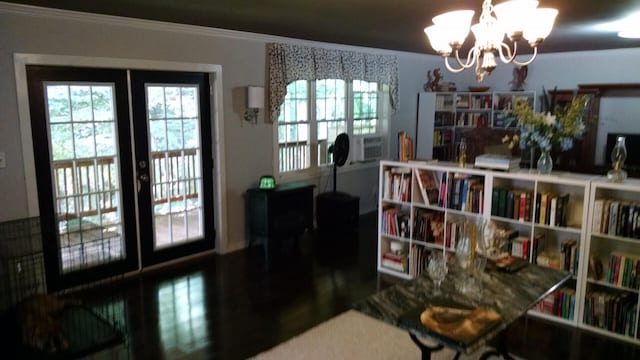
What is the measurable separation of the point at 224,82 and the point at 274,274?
211 centimetres

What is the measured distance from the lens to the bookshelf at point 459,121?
797 centimetres

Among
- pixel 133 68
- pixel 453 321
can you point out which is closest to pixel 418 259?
pixel 453 321

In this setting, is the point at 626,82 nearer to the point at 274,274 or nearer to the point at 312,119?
the point at 312,119

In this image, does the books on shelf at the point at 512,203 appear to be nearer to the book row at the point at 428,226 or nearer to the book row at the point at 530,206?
the book row at the point at 530,206

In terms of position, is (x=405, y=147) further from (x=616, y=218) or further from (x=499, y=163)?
(x=616, y=218)

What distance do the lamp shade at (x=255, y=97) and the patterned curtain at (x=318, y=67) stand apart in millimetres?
279

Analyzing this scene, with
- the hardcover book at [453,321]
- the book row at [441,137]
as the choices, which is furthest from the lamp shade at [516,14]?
the book row at [441,137]

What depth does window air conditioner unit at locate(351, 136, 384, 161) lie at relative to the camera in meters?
6.99

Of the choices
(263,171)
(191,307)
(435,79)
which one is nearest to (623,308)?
(191,307)

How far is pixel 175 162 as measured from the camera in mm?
5031

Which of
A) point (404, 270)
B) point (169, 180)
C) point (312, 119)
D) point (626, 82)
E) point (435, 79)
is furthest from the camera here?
point (435, 79)

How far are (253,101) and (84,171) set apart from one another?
1874mm

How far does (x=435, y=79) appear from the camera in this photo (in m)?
8.10

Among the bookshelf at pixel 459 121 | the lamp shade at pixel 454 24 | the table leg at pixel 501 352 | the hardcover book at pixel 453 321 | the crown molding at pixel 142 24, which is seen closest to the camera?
the hardcover book at pixel 453 321
